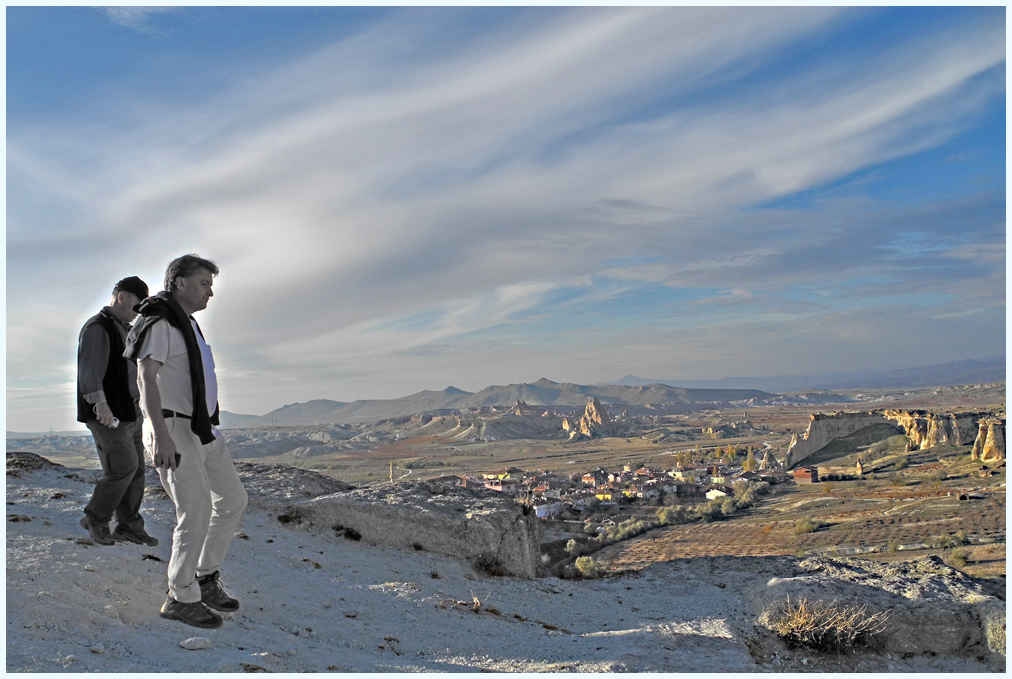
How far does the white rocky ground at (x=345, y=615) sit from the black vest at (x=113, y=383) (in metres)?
1.34

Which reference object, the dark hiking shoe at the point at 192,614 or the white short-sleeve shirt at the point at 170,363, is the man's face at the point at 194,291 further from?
the dark hiking shoe at the point at 192,614

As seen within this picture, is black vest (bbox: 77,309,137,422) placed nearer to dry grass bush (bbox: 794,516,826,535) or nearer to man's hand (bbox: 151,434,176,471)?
man's hand (bbox: 151,434,176,471)

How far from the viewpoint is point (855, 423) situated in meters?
68.5

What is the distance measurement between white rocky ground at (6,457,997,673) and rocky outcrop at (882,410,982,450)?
60195 mm

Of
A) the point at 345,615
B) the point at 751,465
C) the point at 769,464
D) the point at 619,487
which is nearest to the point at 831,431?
the point at 769,464

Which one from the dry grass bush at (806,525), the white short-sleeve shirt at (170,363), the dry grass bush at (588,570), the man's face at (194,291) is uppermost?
the man's face at (194,291)

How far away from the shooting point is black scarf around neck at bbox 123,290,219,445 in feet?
14.6

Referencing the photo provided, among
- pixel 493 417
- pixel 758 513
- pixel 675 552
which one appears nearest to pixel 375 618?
pixel 675 552

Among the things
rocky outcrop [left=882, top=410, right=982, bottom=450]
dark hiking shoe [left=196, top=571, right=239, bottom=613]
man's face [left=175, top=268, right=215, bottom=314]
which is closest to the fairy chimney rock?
rocky outcrop [left=882, top=410, right=982, bottom=450]

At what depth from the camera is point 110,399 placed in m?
5.87

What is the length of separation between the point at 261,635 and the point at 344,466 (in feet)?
202

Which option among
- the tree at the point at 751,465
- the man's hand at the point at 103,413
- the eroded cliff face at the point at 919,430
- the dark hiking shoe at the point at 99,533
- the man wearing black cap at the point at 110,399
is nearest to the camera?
the man's hand at the point at 103,413

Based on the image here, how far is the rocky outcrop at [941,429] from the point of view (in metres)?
56.3

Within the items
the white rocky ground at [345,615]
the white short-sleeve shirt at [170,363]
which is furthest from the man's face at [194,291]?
the white rocky ground at [345,615]
